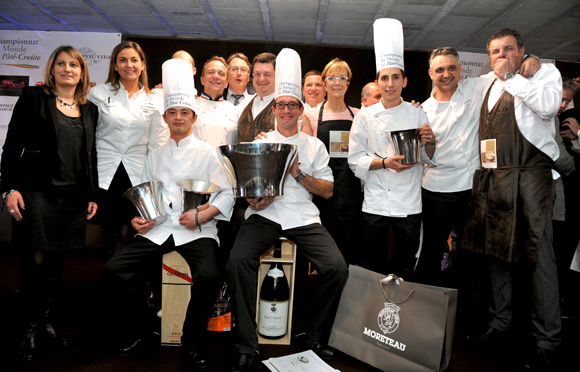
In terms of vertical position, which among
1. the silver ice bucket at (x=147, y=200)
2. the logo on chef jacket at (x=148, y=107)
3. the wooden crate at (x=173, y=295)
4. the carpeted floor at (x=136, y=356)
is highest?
the logo on chef jacket at (x=148, y=107)

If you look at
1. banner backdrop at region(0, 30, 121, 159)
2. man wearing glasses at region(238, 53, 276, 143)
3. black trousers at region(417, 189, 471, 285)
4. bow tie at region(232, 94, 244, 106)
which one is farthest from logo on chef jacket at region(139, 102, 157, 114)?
banner backdrop at region(0, 30, 121, 159)

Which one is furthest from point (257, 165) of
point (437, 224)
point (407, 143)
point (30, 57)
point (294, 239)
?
point (30, 57)

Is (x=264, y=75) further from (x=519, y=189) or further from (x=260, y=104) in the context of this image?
(x=519, y=189)

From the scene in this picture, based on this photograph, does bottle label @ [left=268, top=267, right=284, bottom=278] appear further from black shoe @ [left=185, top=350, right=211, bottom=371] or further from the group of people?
black shoe @ [left=185, top=350, right=211, bottom=371]

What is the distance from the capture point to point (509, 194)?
2496 mm

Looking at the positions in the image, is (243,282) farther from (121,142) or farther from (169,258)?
(121,142)

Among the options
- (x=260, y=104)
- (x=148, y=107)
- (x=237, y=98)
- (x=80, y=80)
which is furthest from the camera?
(x=237, y=98)

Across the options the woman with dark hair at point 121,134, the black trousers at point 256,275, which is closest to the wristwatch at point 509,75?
the black trousers at point 256,275

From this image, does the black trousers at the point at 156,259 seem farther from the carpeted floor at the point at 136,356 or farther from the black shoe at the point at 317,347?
the black shoe at the point at 317,347

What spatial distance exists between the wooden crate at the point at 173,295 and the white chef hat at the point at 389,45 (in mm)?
2058

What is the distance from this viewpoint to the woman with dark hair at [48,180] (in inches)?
95.0

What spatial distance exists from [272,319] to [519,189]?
74.0 inches

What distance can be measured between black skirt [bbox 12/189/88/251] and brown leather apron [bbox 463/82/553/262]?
2.82 meters

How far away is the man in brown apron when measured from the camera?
2410 mm
